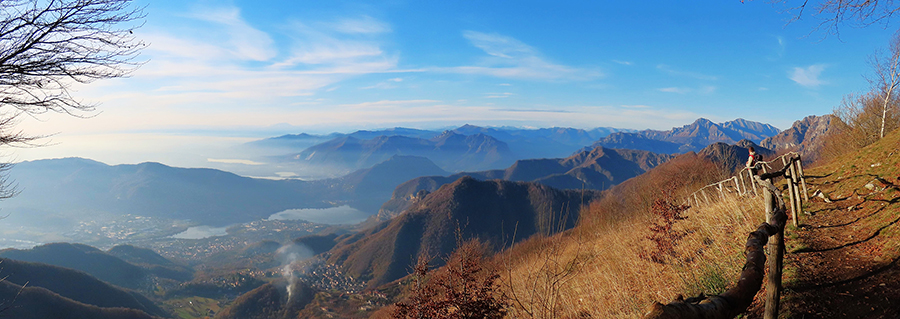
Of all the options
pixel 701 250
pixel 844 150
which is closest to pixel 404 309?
pixel 701 250

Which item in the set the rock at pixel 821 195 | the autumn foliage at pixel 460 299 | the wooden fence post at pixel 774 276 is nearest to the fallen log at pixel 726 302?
the wooden fence post at pixel 774 276

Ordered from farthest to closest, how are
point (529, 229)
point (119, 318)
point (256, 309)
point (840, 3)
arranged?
point (529, 229) → point (256, 309) → point (119, 318) → point (840, 3)

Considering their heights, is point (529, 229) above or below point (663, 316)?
below

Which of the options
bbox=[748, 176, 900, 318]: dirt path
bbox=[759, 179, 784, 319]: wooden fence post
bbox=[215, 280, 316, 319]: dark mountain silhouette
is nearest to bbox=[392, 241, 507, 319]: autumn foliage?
bbox=[759, 179, 784, 319]: wooden fence post

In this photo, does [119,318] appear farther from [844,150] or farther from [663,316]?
[844,150]

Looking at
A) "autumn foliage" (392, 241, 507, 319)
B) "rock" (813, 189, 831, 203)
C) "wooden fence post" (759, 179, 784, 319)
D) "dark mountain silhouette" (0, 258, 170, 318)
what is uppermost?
"wooden fence post" (759, 179, 784, 319)

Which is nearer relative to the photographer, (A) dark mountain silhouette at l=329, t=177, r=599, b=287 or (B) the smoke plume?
(A) dark mountain silhouette at l=329, t=177, r=599, b=287

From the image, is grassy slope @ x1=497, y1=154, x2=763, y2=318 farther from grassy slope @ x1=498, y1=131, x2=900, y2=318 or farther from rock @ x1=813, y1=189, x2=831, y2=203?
rock @ x1=813, y1=189, x2=831, y2=203
